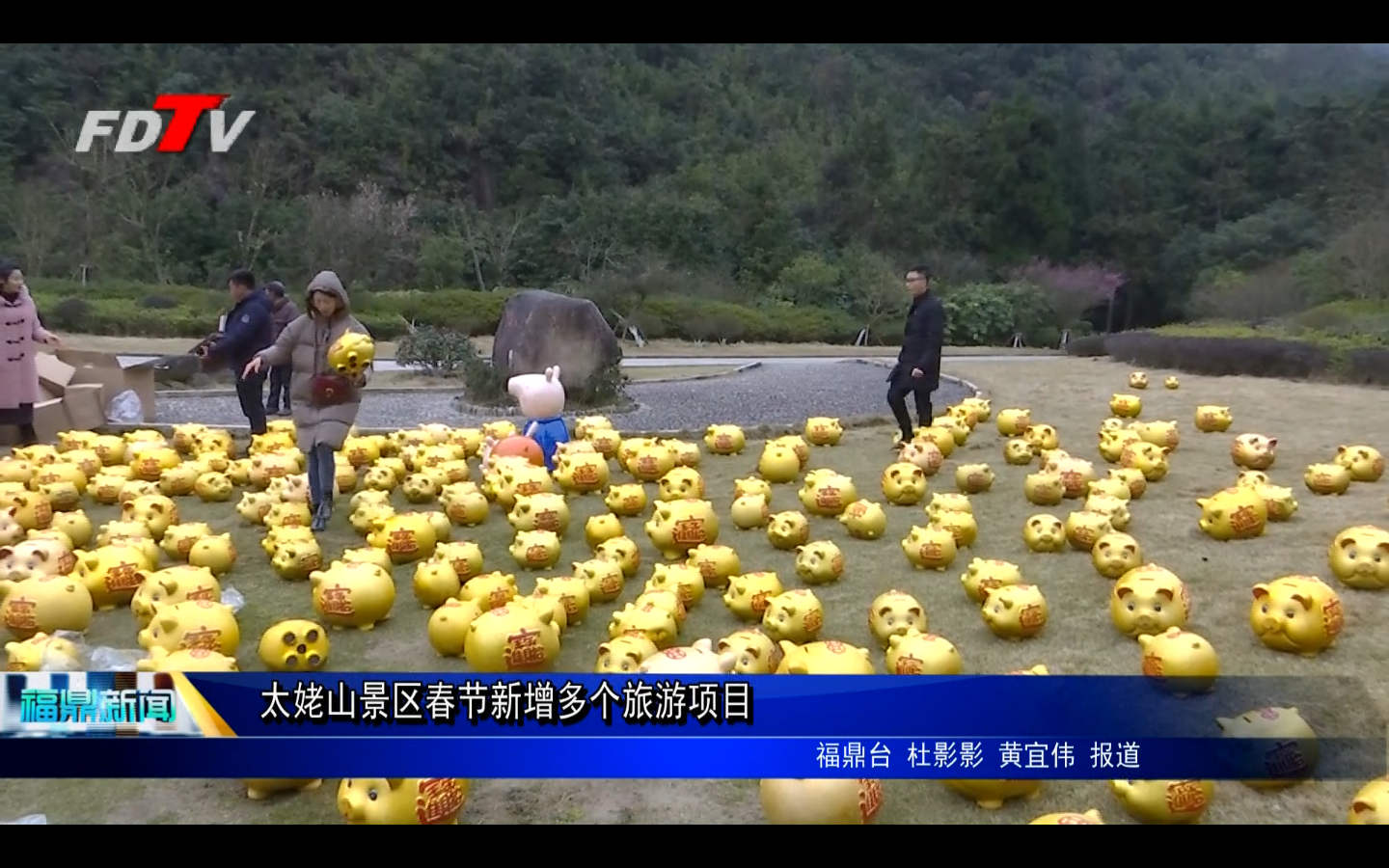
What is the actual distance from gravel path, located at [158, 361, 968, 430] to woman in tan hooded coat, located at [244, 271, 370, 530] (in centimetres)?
416

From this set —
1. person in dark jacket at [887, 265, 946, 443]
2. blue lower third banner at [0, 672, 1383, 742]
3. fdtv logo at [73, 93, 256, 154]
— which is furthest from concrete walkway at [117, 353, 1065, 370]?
blue lower third banner at [0, 672, 1383, 742]

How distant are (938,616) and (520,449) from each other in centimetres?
348

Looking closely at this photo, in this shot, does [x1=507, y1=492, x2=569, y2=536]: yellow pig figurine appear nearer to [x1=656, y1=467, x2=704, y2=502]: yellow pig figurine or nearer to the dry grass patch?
the dry grass patch

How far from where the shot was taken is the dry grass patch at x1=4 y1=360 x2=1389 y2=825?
3.60m

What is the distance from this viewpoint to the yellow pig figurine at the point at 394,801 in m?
3.39

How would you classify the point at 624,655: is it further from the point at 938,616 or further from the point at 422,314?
the point at 422,314

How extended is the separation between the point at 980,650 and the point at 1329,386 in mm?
10375

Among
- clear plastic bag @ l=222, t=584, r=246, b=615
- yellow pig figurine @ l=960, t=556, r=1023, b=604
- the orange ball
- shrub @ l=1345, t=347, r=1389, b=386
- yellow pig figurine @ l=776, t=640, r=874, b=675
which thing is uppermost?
shrub @ l=1345, t=347, r=1389, b=386

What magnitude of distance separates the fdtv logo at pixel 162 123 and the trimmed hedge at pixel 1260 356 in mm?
13237

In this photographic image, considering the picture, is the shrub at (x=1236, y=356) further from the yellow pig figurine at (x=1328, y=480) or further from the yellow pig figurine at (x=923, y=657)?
the yellow pig figurine at (x=923, y=657)

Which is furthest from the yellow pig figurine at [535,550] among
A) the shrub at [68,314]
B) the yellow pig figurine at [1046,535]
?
the shrub at [68,314]

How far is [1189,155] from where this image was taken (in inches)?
1123

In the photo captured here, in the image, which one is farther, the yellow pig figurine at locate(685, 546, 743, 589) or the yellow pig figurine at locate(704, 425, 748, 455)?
the yellow pig figurine at locate(704, 425, 748, 455)
